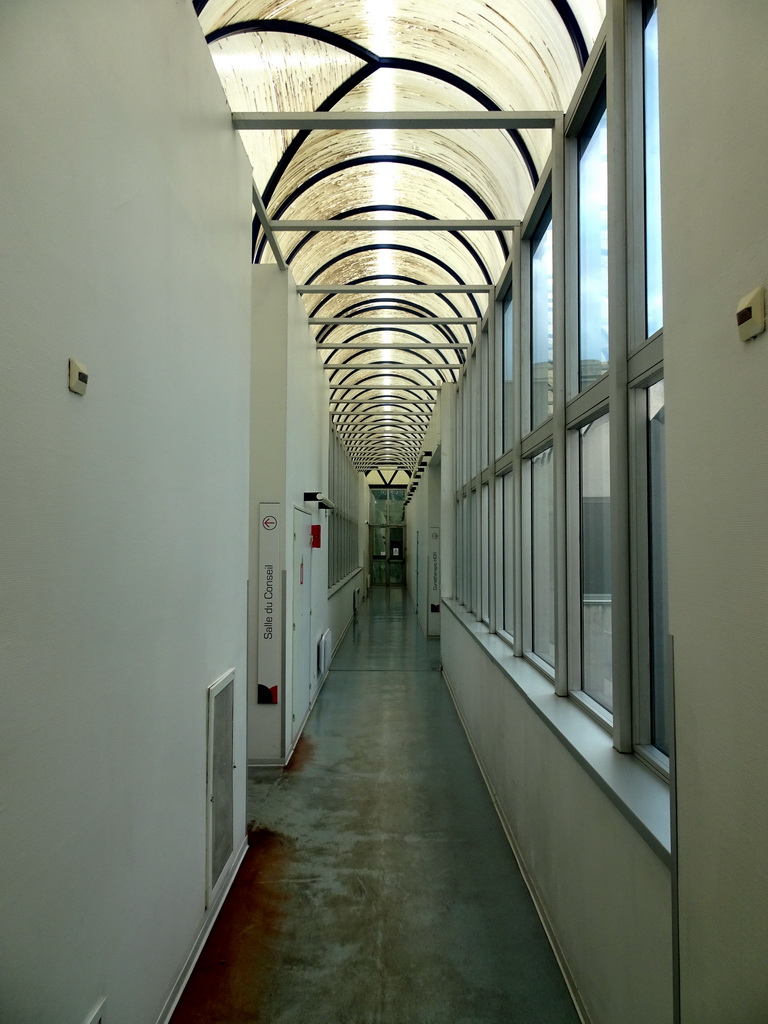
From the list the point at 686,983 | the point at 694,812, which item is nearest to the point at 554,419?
the point at 694,812

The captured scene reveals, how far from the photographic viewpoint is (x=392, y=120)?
4.23 m

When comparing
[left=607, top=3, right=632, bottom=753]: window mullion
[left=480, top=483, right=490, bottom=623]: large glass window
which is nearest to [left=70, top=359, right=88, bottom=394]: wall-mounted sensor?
[left=607, top=3, right=632, bottom=753]: window mullion

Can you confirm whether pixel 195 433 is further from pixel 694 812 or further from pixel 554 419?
pixel 694 812

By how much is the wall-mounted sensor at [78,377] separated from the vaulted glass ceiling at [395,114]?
2.72 meters

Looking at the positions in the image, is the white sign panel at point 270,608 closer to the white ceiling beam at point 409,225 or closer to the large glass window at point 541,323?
the white ceiling beam at point 409,225

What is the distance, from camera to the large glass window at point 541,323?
17.3 ft

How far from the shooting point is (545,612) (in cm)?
529

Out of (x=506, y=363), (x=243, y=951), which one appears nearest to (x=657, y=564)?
(x=243, y=951)

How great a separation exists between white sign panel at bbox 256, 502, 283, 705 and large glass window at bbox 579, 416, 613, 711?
10.9 feet

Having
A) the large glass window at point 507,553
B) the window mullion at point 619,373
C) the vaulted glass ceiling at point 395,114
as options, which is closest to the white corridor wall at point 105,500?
the vaulted glass ceiling at point 395,114

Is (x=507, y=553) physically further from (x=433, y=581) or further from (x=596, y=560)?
(x=433, y=581)

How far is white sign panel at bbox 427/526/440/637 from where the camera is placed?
1517cm

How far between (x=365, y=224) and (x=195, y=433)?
309 centimetres

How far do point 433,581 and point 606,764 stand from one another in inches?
500
